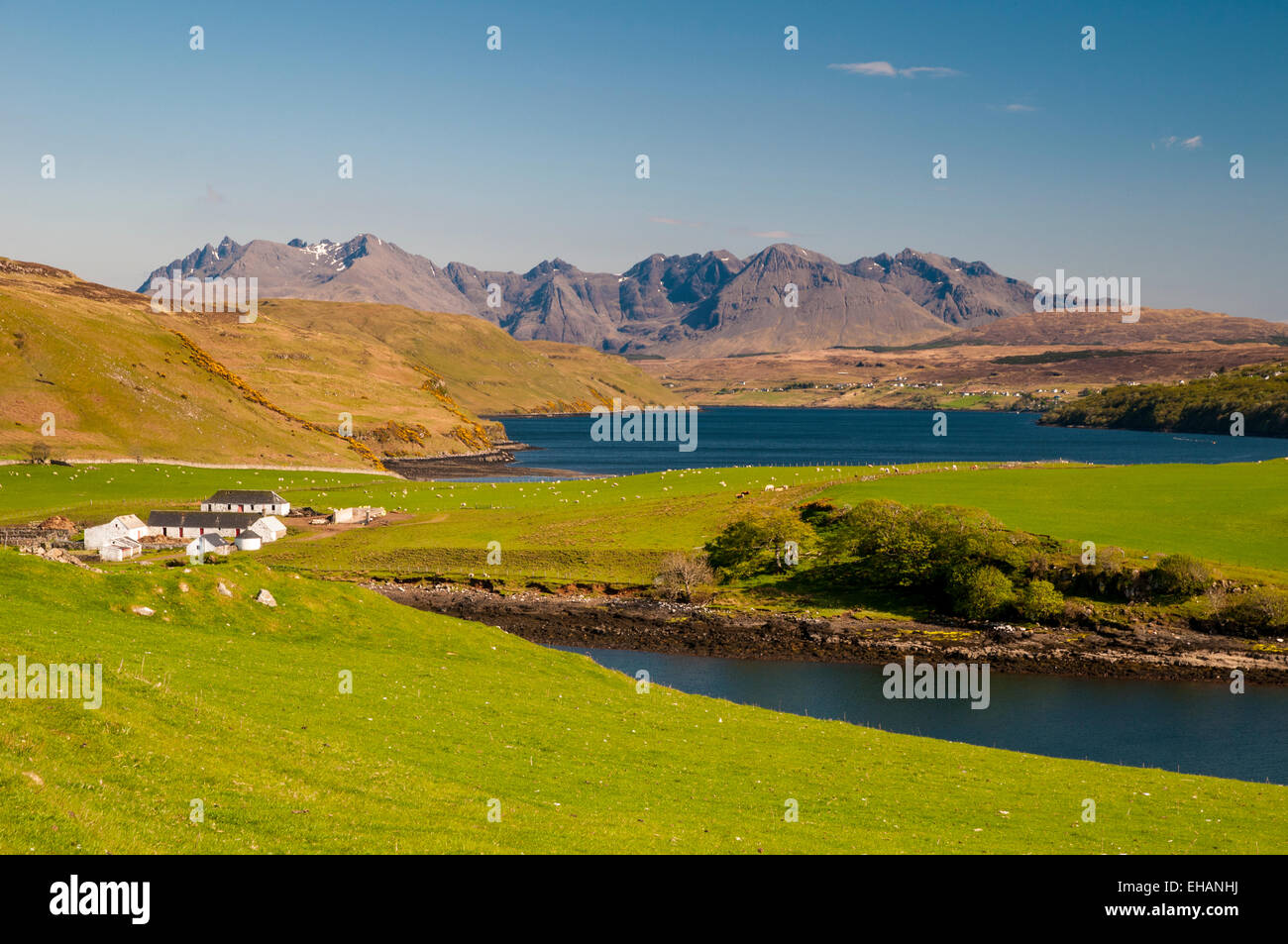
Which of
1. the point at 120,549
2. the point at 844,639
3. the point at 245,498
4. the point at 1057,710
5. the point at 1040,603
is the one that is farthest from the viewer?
the point at 245,498

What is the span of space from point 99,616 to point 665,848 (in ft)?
91.4

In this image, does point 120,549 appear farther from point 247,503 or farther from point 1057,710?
point 1057,710

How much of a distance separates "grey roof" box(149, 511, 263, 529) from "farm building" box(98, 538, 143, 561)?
6784 mm

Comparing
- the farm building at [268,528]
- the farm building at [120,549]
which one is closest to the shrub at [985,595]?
the farm building at [268,528]

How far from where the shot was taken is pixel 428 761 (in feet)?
87.2

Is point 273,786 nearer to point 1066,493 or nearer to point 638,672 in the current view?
point 638,672

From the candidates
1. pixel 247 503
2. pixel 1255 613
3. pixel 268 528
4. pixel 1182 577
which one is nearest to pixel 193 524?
pixel 268 528

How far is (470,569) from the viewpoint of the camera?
95.5m

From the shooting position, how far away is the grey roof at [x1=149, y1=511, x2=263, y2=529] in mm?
102438

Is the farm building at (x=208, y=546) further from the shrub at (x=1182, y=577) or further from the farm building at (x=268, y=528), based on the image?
the shrub at (x=1182, y=577)

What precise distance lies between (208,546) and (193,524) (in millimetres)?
8541

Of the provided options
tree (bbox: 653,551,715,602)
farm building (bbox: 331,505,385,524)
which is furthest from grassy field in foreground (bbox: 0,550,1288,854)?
farm building (bbox: 331,505,385,524)

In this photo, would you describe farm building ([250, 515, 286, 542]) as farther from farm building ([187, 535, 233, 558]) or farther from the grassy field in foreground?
Answer: the grassy field in foreground
